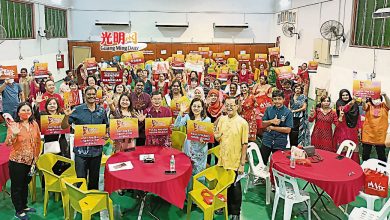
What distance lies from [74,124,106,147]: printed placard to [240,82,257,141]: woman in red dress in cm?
293

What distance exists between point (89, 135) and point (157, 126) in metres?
0.96

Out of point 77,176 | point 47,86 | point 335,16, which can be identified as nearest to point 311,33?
point 335,16

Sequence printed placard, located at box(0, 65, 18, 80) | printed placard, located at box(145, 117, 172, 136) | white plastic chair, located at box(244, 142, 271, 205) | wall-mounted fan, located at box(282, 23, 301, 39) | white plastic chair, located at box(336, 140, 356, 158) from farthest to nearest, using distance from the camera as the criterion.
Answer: wall-mounted fan, located at box(282, 23, 301, 39) → printed placard, located at box(0, 65, 18, 80) → white plastic chair, located at box(336, 140, 356, 158) → white plastic chair, located at box(244, 142, 271, 205) → printed placard, located at box(145, 117, 172, 136)

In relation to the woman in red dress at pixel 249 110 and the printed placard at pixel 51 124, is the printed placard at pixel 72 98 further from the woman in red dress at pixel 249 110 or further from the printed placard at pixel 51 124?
the woman in red dress at pixel 249 110

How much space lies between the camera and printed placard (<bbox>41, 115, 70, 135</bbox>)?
4684 mm

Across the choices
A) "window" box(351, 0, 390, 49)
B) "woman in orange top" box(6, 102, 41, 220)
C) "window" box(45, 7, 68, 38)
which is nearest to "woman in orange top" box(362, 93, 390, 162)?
"window" box(351, 0, 390, 49)

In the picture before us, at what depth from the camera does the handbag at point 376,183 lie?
412cm

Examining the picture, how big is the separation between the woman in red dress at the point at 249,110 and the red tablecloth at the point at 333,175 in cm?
171

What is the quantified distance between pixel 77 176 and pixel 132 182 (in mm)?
1050

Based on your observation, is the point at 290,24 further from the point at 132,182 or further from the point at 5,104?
the point at 132,182

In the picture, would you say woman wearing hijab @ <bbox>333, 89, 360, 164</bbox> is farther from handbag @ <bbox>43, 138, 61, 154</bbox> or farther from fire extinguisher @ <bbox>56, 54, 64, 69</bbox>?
fire extinguisher @ <bbox>56, 54, 64, 69</bbox>

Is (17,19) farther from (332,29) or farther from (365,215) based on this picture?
(365,215)

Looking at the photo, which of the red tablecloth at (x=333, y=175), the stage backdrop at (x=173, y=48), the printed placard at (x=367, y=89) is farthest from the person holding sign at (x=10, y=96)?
the stage backdrop at (x=173, y=48)

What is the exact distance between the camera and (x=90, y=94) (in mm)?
4445
